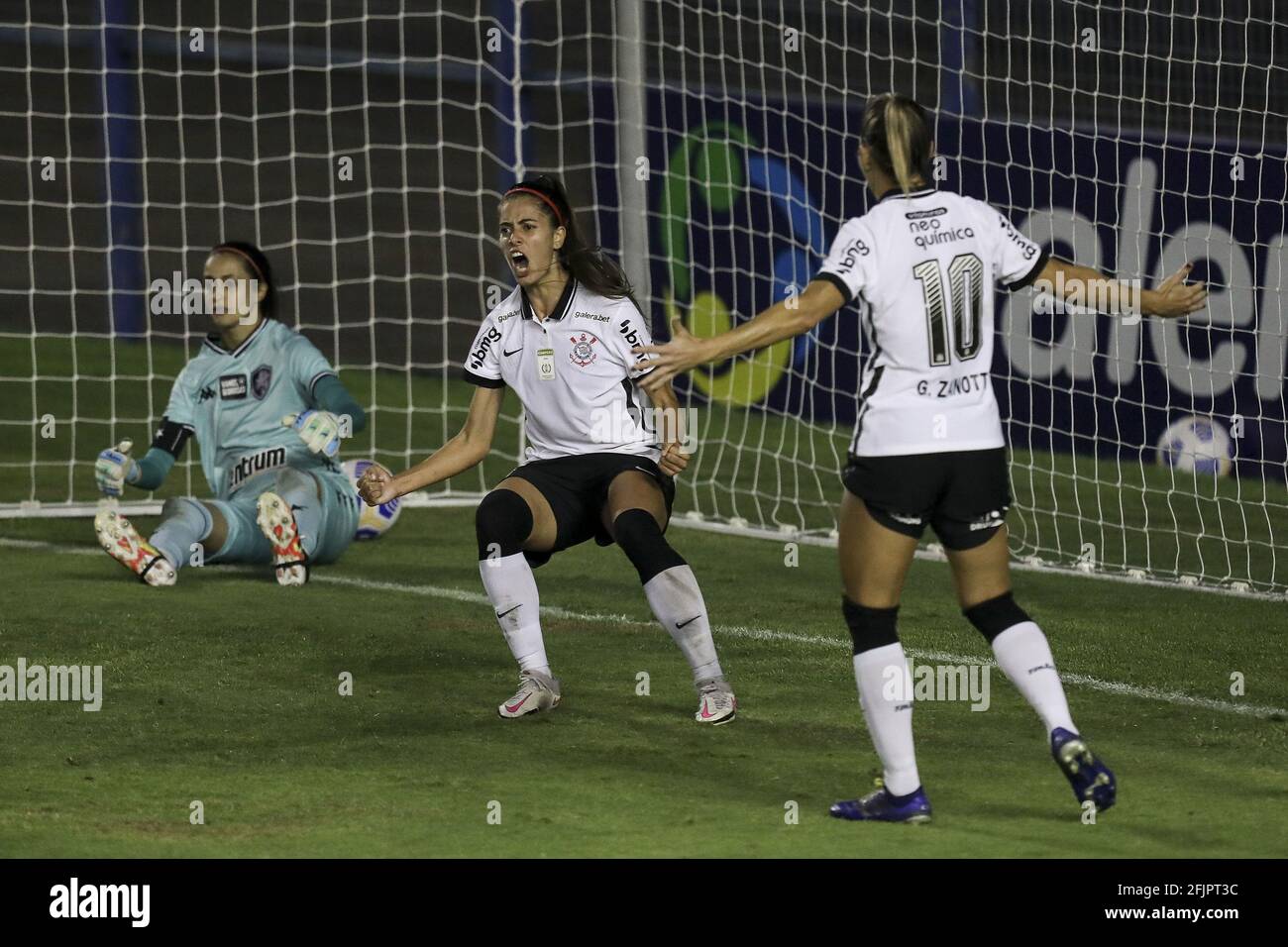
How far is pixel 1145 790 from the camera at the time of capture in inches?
207

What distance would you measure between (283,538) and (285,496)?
0.26 m

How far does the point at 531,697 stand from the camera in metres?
6.16

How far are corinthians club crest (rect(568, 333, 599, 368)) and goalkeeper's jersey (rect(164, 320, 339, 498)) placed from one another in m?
2.48

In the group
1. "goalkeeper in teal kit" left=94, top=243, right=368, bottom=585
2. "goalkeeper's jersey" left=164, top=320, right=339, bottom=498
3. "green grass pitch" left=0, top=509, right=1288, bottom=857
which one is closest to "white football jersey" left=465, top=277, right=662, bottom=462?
"green grass pitch" left=0, top=509, right=1288, bottom=857

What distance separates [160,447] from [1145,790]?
16.1 ft

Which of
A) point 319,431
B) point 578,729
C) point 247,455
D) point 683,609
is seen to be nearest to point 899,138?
point 683,609

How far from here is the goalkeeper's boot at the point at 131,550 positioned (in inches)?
327

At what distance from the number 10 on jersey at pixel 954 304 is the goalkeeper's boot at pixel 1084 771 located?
36.3 inches

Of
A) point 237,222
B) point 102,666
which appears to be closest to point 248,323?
point 102,666

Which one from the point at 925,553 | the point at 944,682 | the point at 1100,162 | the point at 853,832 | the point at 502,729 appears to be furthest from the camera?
the point at 1100,162

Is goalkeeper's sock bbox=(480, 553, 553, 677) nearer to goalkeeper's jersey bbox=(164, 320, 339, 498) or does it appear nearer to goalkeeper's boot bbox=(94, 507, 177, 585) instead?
goalkeeper's boot bbox=(94, 507, 177, 585)

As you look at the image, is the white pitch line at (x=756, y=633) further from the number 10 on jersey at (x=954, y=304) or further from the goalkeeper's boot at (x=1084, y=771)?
the number 10 on jersey at (x=954, y=304)

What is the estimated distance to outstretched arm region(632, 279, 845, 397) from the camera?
4.63m
